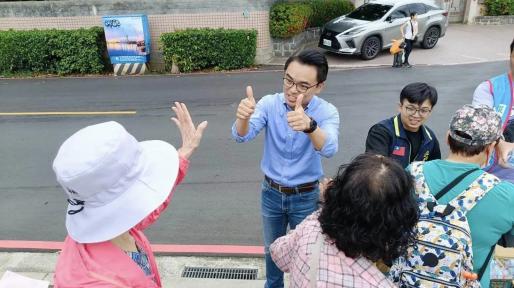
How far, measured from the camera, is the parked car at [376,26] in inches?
491

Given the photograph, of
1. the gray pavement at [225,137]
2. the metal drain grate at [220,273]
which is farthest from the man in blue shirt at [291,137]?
the gray pavement at [225,137]

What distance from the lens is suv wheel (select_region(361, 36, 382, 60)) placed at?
12.6 metres

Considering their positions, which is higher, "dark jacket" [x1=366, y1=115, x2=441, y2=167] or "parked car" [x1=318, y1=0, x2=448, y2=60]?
"dark jacket" [x1=366, y1=115, x2=441, y2=167]

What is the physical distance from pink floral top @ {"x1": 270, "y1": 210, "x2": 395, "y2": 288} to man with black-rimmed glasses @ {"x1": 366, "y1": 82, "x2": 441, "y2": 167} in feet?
3.37

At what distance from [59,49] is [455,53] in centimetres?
1257

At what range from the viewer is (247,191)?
199 inches

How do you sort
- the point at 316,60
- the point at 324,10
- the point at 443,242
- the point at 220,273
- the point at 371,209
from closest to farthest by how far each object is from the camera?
the point at 371,209, the point at 443,242, the point at 316,60, the point at 220,273, the point at 324,10

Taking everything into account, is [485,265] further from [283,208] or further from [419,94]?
[283,208]

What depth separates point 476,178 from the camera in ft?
5.80

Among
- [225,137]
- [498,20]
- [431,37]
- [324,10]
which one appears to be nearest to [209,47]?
[324,10]

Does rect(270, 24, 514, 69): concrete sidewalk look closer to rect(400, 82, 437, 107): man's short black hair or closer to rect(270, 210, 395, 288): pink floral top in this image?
rect(400, 82, 437, 107): man's short black hair

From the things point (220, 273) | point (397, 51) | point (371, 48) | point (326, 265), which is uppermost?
point (326, 265)

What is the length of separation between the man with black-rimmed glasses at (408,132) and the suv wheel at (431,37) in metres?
12.9

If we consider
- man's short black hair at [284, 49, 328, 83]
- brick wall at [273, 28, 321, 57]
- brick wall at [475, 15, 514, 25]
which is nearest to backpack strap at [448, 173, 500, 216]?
man's short black hair at [284, 49, 328, 83]
